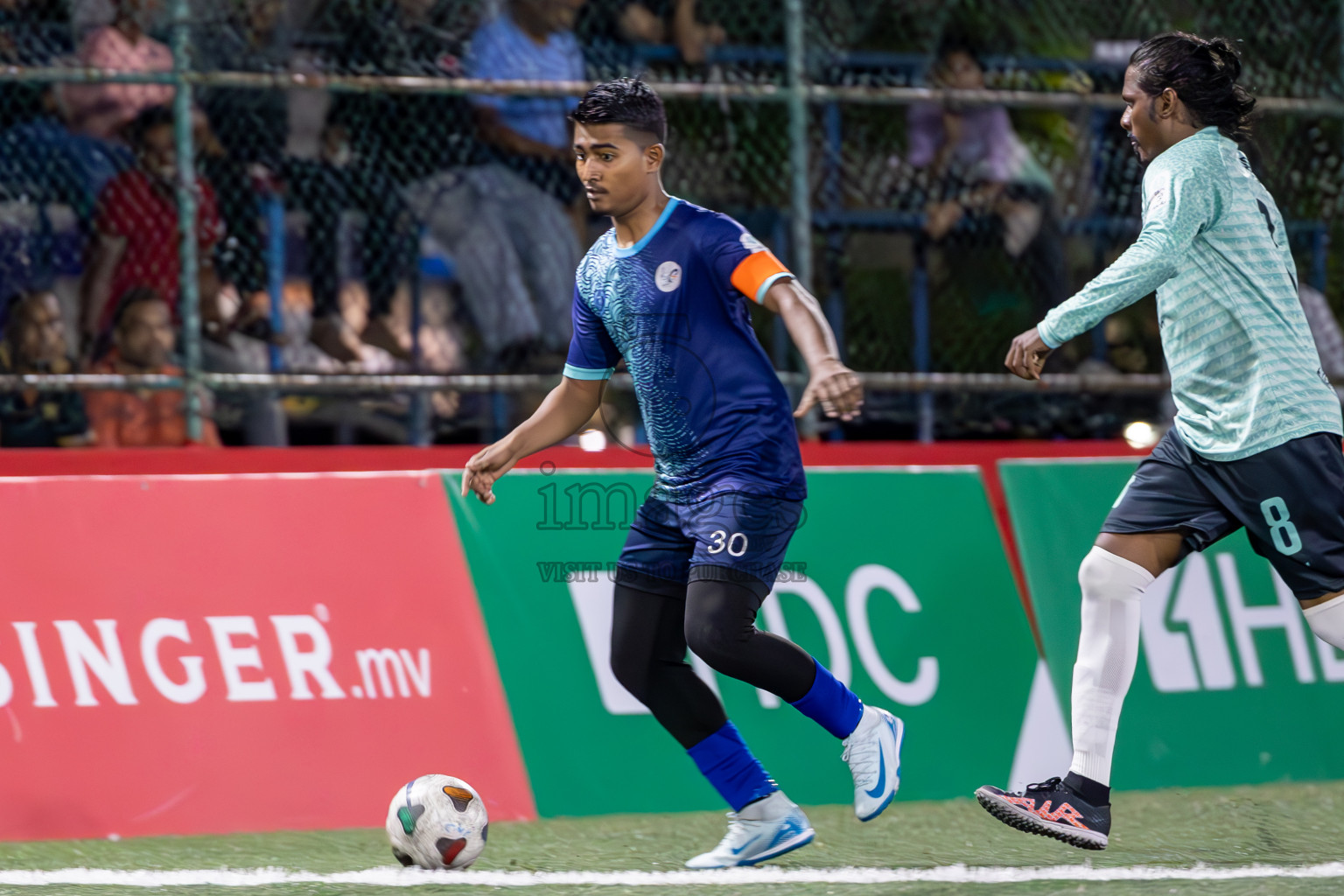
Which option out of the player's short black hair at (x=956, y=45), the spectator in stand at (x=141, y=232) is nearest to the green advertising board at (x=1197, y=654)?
the player's short black hair at (x=956, y=45)

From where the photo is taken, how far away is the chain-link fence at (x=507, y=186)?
21.4 feet

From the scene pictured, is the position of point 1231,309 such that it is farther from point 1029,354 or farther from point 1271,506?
A: point 1029,354

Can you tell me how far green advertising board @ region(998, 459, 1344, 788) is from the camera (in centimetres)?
543

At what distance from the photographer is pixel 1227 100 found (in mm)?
4086

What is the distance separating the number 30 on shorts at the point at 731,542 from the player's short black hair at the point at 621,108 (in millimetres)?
1033

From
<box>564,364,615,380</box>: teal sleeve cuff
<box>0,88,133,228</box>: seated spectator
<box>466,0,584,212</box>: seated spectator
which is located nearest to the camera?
<box>564,364,615,380</box>: teal sleeve cuff

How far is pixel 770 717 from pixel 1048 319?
6.32 feet

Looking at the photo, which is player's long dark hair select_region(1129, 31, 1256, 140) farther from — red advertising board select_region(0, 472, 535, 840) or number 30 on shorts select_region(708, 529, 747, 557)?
red advertising board select_region(0, 472, 535, 840)

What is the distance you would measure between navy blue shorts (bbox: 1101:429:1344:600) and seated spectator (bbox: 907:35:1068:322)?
315 centimetres

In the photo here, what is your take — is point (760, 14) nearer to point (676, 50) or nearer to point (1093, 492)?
point (676, 50)

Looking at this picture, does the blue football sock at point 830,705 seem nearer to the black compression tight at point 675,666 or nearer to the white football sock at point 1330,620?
the black compression tight at point 675,666

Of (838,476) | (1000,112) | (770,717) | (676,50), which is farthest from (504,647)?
(1000,112)

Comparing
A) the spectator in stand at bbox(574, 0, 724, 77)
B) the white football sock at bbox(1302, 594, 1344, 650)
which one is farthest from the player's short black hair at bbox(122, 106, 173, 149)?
the white football sock at bbox(1302, 594, 1344, 650)

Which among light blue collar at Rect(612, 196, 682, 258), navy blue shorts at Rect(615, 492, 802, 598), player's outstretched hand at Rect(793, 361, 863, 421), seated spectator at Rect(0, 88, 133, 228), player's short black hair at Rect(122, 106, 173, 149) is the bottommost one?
navy blue shorts at Rect(615, 492, 802, 598)
